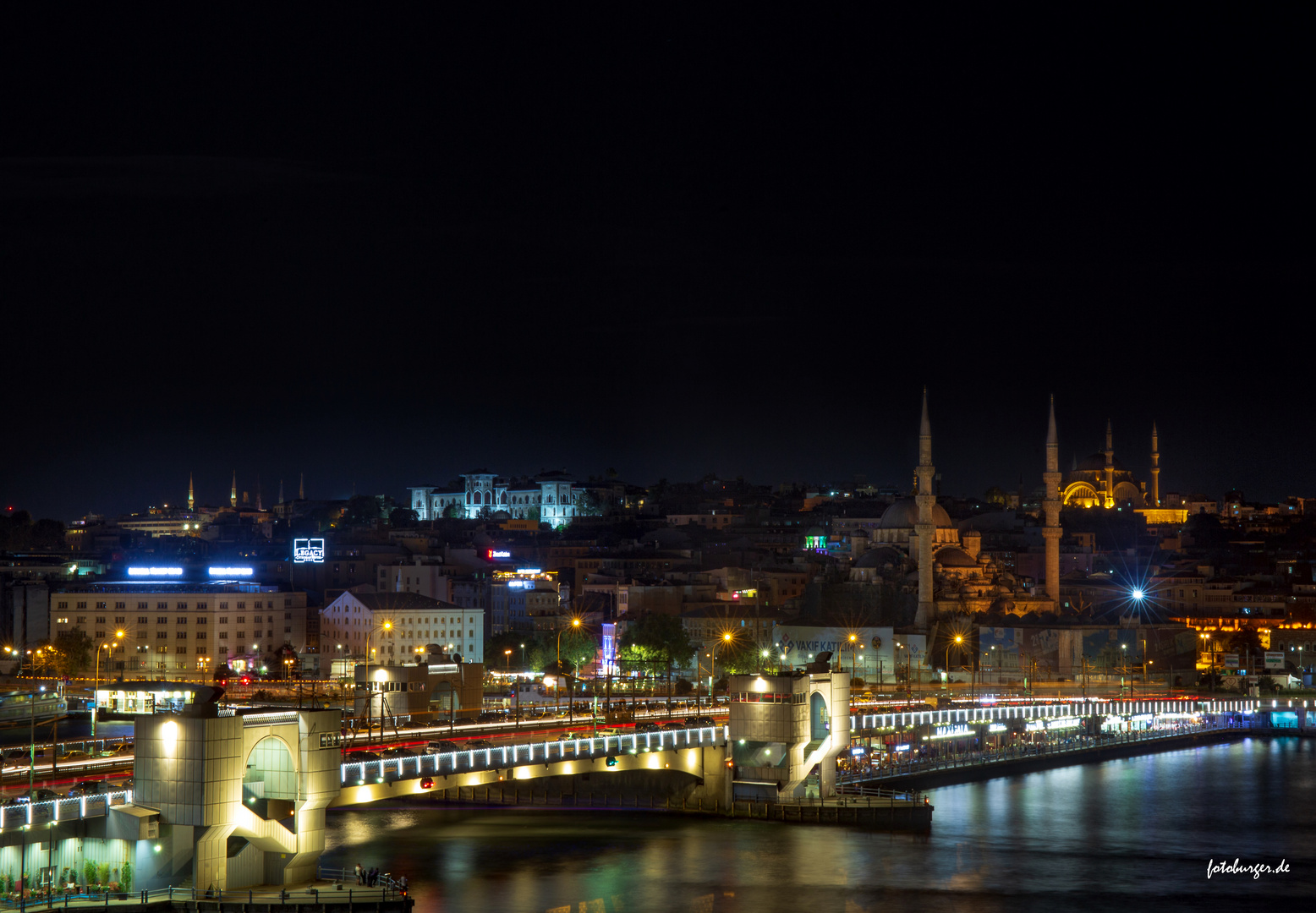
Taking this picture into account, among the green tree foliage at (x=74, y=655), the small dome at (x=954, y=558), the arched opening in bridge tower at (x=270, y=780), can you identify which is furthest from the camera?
the small dome at (x=954, y=558)

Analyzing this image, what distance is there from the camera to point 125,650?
191 ft

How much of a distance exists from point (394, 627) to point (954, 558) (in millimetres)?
22895

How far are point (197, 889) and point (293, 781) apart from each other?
6.21 feet

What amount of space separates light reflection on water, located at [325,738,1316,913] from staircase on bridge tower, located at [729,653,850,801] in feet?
3.20

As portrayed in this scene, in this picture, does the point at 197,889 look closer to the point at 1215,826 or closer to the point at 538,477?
Result: the point at 1215,826

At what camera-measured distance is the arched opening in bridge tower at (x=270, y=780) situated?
21.8 metres

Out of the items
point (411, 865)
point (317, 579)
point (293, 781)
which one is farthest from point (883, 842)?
point (317, 579)

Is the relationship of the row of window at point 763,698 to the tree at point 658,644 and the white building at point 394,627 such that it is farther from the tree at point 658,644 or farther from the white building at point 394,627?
the white building at point 394,627

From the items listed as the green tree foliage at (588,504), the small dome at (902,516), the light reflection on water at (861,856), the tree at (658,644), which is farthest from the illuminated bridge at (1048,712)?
the green tree foliage at (588,504)

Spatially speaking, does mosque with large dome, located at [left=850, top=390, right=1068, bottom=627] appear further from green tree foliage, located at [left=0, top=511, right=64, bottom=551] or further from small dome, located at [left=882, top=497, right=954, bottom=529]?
→ green tree foliage, located at [left=0, top=511, right=64, bottom=551]

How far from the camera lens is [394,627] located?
5784 centimetres

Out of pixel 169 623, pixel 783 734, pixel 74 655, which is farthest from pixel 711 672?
pixel 74 655

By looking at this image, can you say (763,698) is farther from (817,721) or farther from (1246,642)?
(1246,642)

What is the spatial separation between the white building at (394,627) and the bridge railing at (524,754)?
26182mm
